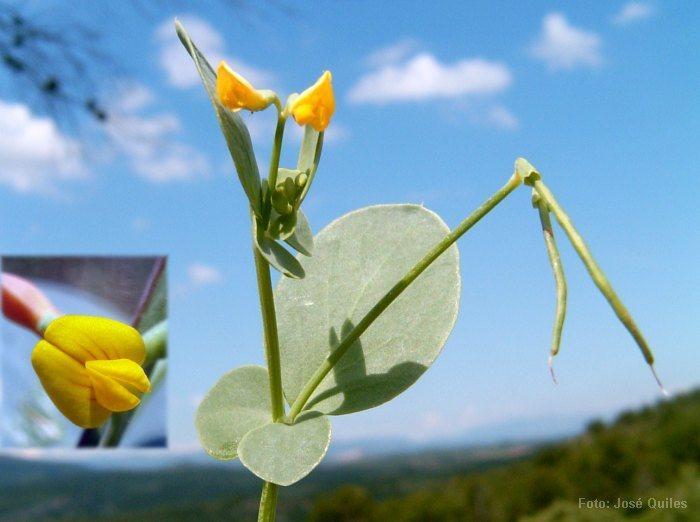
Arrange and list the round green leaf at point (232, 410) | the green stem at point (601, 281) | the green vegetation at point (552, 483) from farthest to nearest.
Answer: the green vegetation at point (552, 483)
the round green leaf at point (232, 410)
the green stem at point (601, 281)

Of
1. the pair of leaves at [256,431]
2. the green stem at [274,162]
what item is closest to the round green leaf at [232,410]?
the pair of leaves at [256,431]

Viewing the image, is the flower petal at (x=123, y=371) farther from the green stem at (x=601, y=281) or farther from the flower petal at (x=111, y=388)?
the green stem at (x=601, y=281)

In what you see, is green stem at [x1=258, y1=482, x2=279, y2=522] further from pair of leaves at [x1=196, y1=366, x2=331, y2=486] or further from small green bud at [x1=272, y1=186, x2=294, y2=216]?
small green bud at [x1=272, y1=186, x2=294, y2=216]

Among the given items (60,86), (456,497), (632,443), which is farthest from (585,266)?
(632,443)

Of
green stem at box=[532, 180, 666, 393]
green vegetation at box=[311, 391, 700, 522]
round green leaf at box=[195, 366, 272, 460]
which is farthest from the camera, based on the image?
green vegetation at box=[311, 391, 700, 522]

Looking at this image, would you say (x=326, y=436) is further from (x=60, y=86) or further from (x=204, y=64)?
(x=60, y=86)

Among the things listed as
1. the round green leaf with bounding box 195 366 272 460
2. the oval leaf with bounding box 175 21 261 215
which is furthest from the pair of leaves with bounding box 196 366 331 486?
the oval leaf with bounding box 175 21 261 215
